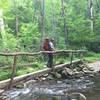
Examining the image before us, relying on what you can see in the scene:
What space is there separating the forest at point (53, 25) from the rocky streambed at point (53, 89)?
10772 mm

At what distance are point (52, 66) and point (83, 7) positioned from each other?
27.7m

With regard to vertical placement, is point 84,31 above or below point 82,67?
above

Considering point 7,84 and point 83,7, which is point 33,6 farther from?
point 7,84

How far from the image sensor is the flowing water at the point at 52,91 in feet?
33.5

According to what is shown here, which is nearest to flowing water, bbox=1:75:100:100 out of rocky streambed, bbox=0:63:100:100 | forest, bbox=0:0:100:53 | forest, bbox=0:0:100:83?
rocky streambed, bbox=0:63:100:100

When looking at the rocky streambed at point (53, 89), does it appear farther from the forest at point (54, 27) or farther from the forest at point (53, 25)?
the forest at point (53, 25)

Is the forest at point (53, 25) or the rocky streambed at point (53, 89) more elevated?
the forest at point (53, 25)

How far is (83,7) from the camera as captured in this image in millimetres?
42031

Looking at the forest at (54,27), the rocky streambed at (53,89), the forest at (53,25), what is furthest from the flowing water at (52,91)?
the forest at (53,25)

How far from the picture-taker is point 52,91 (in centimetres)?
1151

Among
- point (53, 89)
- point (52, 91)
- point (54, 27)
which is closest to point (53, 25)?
point (54, 27)

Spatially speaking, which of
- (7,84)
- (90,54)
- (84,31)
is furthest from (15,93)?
(84,31)

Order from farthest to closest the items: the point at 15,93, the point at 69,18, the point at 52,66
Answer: the point at 69,18 → the point at 52,66 → the point at 15,93

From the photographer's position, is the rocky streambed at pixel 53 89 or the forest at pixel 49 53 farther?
the forest at pixel 49 53
